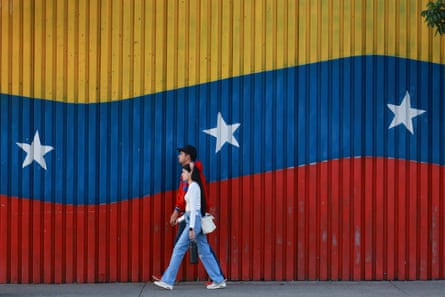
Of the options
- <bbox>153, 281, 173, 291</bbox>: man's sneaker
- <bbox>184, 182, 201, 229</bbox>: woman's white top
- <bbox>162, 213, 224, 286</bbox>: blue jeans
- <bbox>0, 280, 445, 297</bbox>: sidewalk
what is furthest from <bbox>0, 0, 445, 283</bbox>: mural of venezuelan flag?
<bbox>184, 182, 201, 229</bbox>: woman's white top

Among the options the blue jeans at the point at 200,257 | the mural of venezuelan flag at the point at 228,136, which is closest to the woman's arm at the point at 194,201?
the blue jeans at the point at 200,257

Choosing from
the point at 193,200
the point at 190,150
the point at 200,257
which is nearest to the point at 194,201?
the point at 193,200

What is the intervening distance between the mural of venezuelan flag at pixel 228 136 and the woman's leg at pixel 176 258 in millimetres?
580

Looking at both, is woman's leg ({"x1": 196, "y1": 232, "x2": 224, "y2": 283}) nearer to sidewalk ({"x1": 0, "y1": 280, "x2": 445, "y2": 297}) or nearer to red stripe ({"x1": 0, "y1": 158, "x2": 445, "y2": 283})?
sidewalk ({"x1": 0, "y1": 280, "x2": 445, "y2": 297})

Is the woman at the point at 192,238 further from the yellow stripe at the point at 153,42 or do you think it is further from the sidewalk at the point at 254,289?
the yellow stripe at the point at 153,42

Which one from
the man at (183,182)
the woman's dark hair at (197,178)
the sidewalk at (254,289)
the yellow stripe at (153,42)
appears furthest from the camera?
the yellow stripe at (153,42)

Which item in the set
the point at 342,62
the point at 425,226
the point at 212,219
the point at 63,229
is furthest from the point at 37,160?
the point at 425,226

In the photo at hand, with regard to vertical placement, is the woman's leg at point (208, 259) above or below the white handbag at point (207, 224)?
below

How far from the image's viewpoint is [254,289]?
10.8m

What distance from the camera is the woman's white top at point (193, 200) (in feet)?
34.4

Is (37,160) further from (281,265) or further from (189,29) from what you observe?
(281,265)

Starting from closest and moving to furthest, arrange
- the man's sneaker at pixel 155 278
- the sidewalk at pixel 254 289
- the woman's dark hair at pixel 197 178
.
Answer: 1. the sidewalk at pixel 254 289
2. the woman's dark hair at pixel 197 178
3. the man's sneaker at pixel 155 278

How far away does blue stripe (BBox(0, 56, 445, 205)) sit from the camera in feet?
37.1

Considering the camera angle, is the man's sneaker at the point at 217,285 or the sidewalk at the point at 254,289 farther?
the man's sneaker at the point at 217,285
